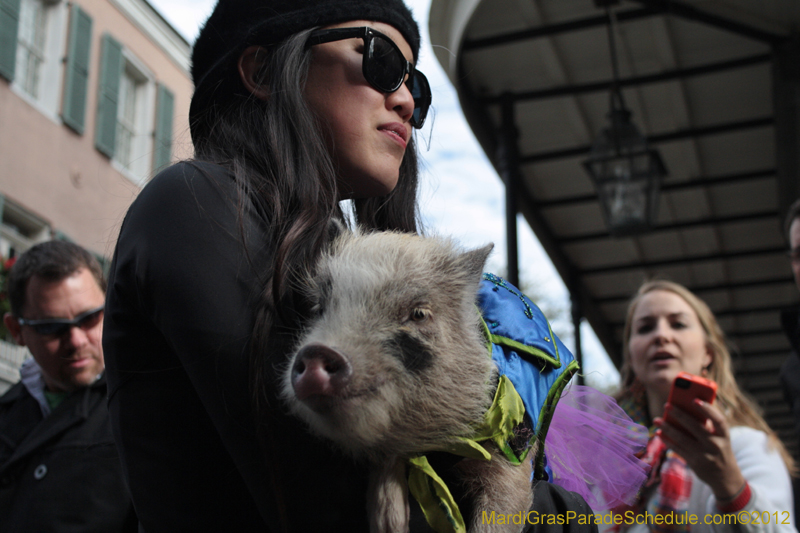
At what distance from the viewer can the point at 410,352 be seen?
150 cm

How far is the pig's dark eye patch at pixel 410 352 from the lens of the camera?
149 centimetres

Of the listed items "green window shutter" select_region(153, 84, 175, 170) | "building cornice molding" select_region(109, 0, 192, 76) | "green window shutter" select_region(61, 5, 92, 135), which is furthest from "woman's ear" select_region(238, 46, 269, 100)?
"green window shutter" select_region(153, 84, 175, 170)

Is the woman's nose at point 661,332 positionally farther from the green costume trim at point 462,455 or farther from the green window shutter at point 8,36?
the green window shutter at point 8,36

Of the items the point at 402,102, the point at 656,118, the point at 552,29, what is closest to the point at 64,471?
the point at 402,102

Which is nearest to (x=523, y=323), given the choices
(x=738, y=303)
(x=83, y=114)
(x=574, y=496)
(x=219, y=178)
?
(x=574, y=496)

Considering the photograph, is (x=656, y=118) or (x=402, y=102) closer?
(x=402, y=102)

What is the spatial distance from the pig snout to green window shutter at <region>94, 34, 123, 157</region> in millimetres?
13669

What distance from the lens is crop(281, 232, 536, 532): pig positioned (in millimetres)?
1380

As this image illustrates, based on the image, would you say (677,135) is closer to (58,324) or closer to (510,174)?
(510,174)

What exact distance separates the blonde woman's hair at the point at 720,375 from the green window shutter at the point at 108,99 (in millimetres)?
12037

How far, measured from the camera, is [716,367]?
12.9 feet

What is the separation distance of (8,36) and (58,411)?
32.9 ft

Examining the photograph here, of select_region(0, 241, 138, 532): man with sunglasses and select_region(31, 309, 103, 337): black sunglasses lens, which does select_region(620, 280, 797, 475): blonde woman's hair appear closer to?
select_region(0, 241, 138, 532): man with sunglasses

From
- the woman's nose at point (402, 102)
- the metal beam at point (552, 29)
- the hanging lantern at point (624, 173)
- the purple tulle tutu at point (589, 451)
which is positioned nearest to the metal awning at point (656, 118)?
the metal beam at point (552, 29)
